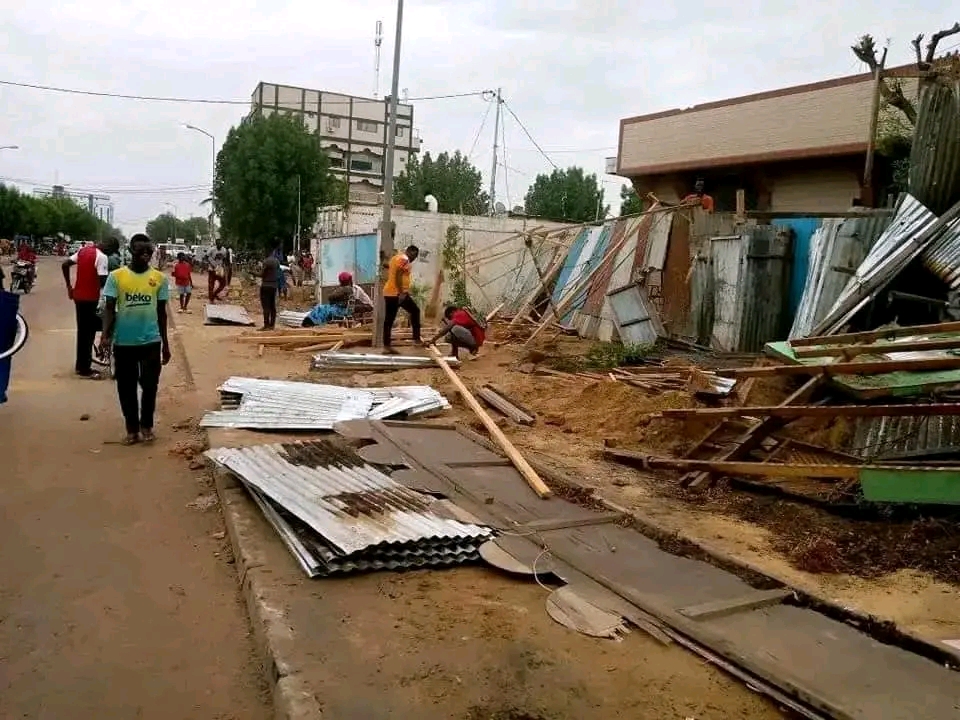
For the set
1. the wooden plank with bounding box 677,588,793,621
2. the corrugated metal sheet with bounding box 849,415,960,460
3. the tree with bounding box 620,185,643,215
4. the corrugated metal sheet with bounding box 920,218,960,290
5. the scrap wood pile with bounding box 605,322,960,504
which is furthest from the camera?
the tree with bounding box 620,185,643,215

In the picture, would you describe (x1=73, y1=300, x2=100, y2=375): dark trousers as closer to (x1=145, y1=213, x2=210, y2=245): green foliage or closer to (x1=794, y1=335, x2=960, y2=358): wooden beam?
(x1=794, y1=335, x2=960, y2=358): wooden beam

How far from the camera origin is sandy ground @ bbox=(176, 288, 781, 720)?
113 inches

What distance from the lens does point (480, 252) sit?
18766mm

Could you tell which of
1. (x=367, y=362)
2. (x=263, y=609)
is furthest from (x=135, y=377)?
(x=367, y=362)

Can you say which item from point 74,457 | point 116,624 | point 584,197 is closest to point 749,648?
point 116,624

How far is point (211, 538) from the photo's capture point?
186 inches

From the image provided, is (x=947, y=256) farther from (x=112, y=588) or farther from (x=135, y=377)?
(x=112, y=588)

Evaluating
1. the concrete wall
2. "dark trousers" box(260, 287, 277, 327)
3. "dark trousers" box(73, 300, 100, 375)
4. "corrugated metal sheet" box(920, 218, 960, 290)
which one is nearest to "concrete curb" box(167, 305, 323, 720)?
"dark trousers" box(73, 300, 100, 375)

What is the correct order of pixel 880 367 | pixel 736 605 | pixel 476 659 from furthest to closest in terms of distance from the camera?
pixel 880 367 → pixel 736 605 → pixel 476 659

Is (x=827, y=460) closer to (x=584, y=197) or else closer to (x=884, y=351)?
(x=884, y=351)

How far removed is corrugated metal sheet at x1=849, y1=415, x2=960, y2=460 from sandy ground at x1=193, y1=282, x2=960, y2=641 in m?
0.38

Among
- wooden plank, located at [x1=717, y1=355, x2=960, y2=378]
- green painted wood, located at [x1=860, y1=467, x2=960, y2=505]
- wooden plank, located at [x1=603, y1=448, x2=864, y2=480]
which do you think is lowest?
wooden plank, located at [x1=603, y1=448, x2=864, y2=480]

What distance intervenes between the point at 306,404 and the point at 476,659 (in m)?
4.91

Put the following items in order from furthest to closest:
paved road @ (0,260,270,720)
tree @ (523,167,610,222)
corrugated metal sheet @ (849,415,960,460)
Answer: tree @ (523,167,610,222) < corrugated metal sheet @ (849,415,960,460) < paved road @ (0,260,270,720)
